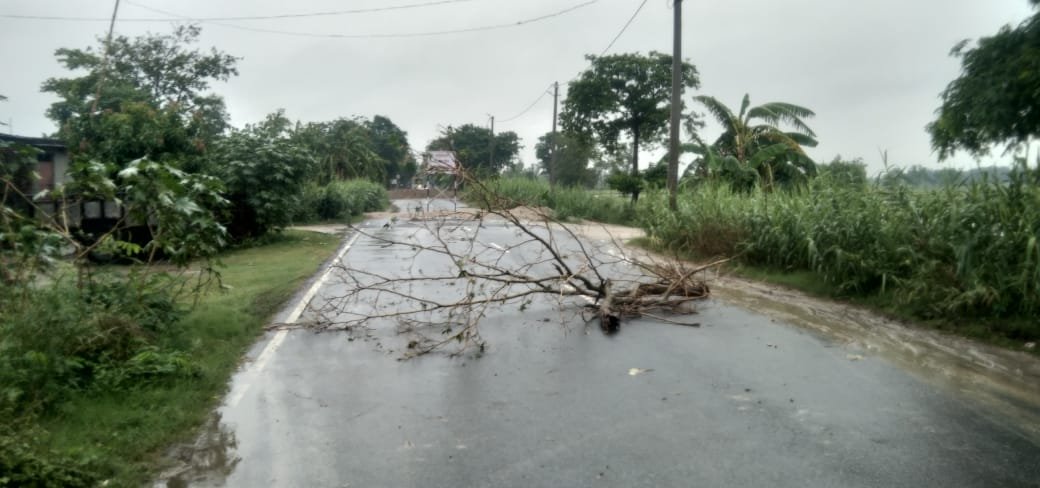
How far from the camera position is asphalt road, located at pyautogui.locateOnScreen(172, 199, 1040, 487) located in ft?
15.0

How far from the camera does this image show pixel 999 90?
25.3ft

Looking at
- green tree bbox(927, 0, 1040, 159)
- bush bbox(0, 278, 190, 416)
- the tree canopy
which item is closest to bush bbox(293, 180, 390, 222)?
the tree canopy

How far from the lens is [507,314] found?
→ 10133 millimetres

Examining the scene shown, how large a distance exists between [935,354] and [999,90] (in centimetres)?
270

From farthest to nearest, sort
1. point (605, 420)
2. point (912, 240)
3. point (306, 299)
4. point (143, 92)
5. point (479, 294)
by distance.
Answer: point (143, 92) → point (306, 299) → point (912, 240) → point (479, 294) → point (605, 420)

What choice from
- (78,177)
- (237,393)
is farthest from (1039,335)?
(78,177)

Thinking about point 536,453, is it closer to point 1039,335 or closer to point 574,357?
point 574,357

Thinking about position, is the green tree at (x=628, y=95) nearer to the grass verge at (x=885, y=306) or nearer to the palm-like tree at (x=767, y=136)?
the palm-like tree at (x=767, y=136)

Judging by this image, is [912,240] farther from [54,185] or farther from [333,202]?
[333,202]

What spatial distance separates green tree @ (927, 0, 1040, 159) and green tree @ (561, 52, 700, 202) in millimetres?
29525

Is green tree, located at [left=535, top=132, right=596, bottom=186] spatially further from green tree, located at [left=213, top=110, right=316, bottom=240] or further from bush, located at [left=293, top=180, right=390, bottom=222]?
green tree, located at [left=213, top=110, right=316, bottom=240]

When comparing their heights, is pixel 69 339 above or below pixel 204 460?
above

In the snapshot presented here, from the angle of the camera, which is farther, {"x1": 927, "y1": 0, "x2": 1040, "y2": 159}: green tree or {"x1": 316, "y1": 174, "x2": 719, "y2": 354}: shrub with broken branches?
{"x1": 316, "y1": 174, "x2": 719, "y2": 354}: shrub with broken branches

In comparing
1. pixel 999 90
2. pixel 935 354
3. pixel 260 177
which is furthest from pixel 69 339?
pixel 260 177
